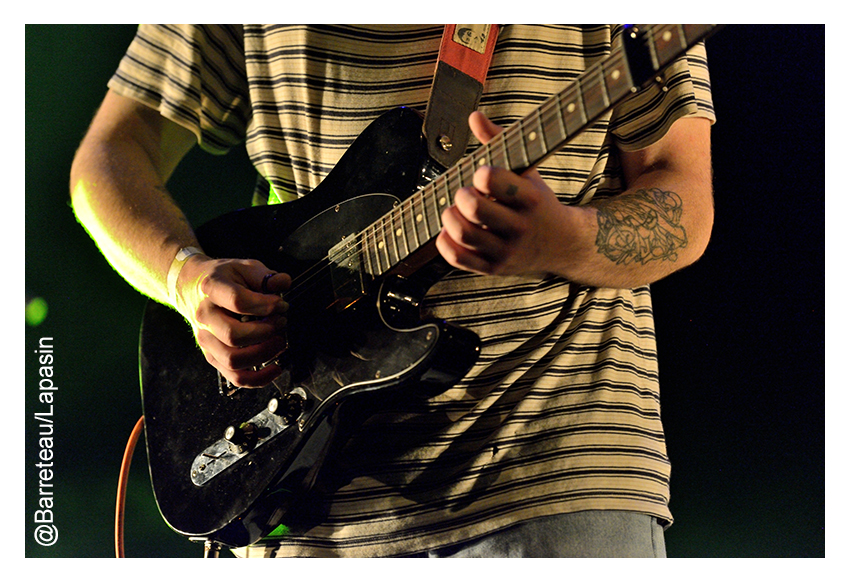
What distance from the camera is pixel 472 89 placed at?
36.0 inches

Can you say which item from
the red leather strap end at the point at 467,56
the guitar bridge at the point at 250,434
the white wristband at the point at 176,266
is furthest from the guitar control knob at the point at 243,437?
the red leather strap end at the point at 467,56

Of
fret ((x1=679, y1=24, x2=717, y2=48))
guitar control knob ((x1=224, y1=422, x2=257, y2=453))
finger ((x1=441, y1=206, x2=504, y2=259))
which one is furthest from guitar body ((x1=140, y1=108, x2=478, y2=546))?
fret ((x1=679, y1=24, x2=717, y2=48))

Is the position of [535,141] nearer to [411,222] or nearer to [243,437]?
[411,222]

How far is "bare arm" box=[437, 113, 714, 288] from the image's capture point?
0.66 metres

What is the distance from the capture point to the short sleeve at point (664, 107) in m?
0.90

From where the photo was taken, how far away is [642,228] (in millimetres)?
816

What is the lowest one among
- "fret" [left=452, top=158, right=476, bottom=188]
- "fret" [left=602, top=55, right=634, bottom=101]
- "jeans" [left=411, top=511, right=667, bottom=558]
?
"jeans" [left=411, top=511, right=667, bottom=558]

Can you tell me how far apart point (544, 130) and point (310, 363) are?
448 mm

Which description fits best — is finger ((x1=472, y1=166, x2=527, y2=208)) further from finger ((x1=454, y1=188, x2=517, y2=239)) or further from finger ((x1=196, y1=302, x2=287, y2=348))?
finger ((x1=196, y1=302, x2=287, y2=348))

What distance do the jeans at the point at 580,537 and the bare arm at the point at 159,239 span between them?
15.3 inches

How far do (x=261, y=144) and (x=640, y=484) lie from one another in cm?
77

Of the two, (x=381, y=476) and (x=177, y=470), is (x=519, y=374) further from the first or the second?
(x=177, y=470)

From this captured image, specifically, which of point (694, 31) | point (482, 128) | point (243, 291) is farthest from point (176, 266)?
point (694, 31)
